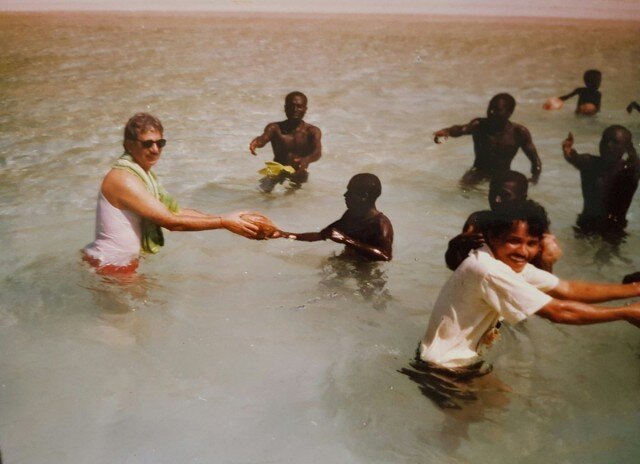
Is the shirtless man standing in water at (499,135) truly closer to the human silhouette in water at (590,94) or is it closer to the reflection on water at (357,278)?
the reflection on water at (357,278)

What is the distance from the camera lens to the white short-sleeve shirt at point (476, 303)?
2070 mm

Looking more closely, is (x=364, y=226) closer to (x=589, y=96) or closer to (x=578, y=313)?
(x=578, y=313)

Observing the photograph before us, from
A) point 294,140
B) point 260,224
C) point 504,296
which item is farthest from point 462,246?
point 294,140

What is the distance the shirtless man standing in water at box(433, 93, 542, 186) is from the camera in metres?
5.37

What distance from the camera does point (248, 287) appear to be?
4121mm

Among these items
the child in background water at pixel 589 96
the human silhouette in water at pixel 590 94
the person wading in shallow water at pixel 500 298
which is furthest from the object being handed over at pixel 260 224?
the human silhouette in water at pixel 590 94

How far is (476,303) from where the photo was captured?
2.20 m

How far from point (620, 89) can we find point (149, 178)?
31.7ft

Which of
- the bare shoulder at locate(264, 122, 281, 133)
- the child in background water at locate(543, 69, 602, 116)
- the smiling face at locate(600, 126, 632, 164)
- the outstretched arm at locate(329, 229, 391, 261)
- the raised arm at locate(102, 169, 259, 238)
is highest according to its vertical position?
the child in background water at locate(543, 69, 602, 116)

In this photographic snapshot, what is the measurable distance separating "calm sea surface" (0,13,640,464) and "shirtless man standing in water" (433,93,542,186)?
435 millimetres

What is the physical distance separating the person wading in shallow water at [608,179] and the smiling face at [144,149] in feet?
10.2

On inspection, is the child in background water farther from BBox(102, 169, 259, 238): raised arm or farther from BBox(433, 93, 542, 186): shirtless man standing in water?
BBox(102, 169, 259, 238): raised arm

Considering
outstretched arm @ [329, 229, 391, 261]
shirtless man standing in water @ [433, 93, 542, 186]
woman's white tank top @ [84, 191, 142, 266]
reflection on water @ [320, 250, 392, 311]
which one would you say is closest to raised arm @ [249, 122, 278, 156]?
shirtless man standing in water @ [433, 93, 542, 186]

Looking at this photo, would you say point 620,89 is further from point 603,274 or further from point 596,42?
point 603,274
